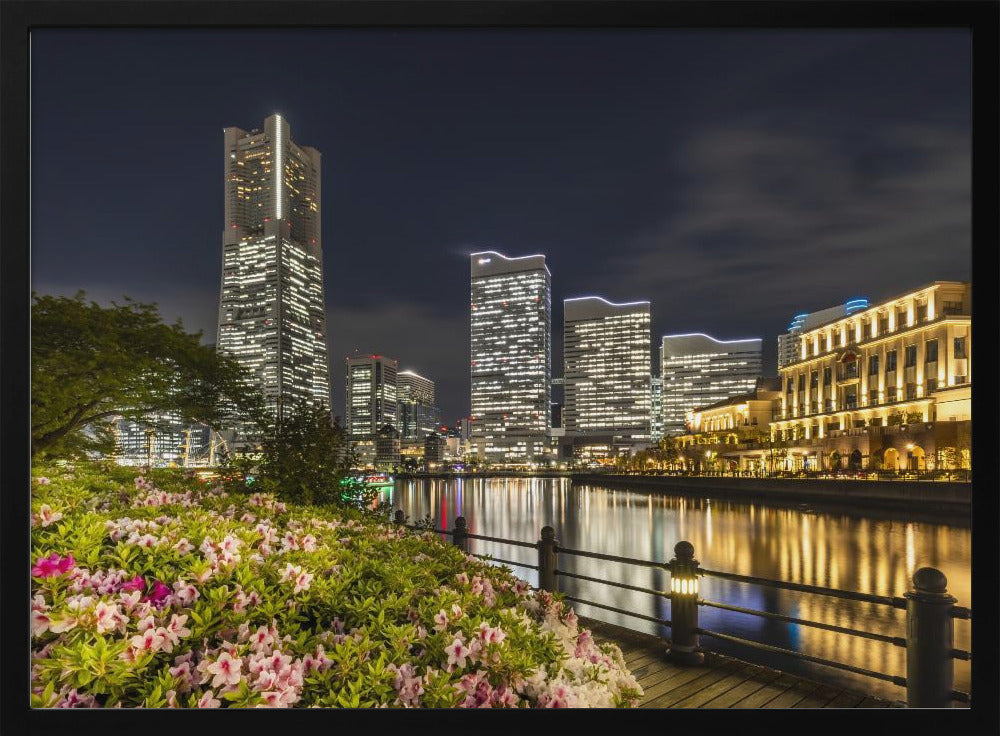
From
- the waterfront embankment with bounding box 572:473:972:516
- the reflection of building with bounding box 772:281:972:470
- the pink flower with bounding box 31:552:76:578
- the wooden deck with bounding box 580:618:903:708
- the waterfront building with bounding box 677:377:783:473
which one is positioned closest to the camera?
the pink flower with bounding box 31:552:76:578

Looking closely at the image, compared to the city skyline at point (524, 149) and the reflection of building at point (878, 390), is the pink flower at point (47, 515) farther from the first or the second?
the reflection of building at point (878, 390)

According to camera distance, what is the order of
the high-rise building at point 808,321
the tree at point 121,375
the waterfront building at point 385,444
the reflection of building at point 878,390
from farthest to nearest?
the high-rise building at point 808,321 → the reflection of building at point 878,390 → the waterfront building at point 385,444 → the tree at point 121,375

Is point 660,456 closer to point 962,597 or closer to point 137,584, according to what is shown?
point 962,597

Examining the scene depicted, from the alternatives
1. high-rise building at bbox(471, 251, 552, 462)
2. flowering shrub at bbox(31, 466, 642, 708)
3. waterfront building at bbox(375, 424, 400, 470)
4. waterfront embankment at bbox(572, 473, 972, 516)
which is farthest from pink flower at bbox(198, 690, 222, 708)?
waterfront embankment at bbox(572, 473, 972, 516)

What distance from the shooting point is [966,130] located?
2404mm

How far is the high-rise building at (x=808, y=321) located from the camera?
5038cm

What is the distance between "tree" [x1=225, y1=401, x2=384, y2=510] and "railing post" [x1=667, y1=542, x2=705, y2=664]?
3.06 metres

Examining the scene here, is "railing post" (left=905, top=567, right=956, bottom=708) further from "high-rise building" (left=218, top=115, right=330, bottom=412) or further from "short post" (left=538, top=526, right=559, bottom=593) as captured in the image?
"high-rise building" (left=218, top=115, right=330, bottom=412)

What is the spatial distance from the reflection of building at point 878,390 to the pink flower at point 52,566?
3499 centimetres

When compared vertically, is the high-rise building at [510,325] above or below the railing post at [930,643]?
above

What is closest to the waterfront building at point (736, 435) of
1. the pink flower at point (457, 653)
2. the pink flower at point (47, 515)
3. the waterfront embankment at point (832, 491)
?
the waterfront embankment at point (832, 491)

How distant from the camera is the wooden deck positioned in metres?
3.23

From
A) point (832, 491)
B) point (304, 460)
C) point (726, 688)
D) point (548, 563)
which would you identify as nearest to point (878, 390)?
point (832, 491)

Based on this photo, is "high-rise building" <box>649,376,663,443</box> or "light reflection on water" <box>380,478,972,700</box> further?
"high-rise building" <box>649,376,663,443</box>
